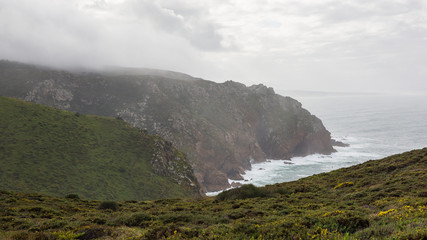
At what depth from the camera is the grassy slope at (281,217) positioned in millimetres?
10721

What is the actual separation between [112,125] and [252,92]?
111681 mm

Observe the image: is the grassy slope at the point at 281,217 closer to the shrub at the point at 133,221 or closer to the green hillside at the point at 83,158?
the shrub at the point at 133,221

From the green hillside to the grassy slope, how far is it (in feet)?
90.6

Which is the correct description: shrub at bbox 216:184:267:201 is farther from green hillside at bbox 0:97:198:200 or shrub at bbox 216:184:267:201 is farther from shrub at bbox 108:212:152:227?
green hillside at bbox 0:97:198:200

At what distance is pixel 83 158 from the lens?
217 ft

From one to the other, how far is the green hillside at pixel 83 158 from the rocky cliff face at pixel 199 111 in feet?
101

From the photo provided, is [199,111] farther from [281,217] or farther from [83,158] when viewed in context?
[281,217]

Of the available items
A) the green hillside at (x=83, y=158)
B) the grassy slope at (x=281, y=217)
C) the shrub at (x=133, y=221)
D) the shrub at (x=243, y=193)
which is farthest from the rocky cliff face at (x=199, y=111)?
the shrub at (x=133, y=221)

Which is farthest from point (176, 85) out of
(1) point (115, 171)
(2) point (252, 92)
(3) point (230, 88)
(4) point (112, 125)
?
(1) point (115, 171)

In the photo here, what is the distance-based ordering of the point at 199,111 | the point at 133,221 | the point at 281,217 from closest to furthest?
the point at 281,217 → the point at 133,221 → the point at 199,111

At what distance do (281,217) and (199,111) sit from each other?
416ft

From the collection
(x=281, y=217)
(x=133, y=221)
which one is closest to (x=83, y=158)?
(x=133, y=221)

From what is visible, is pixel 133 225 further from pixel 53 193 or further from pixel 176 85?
pixel 176 85

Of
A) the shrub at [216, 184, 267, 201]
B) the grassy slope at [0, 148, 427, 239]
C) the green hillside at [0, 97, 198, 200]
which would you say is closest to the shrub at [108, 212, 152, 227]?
the grassy slope at [0, 148, 427, 239]
